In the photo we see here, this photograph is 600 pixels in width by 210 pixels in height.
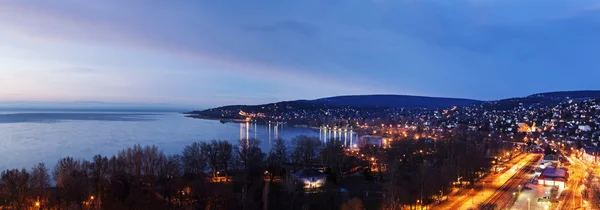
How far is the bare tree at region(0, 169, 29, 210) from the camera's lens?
46.5 feet

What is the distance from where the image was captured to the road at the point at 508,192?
17.0 m

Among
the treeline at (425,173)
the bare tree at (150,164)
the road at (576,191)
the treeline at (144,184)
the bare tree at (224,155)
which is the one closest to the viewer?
the treeline at (144,184)

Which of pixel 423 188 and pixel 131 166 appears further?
pixel 131 166

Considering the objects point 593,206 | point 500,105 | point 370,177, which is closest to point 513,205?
point 593,206

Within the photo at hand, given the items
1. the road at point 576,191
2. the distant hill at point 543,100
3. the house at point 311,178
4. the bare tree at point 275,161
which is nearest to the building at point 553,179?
the road at point 576,191

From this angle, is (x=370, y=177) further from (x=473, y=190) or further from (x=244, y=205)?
(x=244, y=205)

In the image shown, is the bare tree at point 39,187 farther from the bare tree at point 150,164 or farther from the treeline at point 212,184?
the bare tree at point 150,164

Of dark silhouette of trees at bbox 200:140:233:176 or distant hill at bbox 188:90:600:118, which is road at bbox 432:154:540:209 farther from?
distant hill at bbox 188:90:600:118

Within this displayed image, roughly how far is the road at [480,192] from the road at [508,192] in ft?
0.48

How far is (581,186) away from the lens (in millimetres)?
21688

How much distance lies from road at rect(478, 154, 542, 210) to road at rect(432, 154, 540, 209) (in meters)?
0.15

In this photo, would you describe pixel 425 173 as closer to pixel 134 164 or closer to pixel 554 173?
pixel 554 173

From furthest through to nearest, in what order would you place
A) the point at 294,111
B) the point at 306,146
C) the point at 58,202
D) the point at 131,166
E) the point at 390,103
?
the point at 390,103 < the point at 294,111 < the point at 306,146 < the point at 131,166 < the point at 58,202

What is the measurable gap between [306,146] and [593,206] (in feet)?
54.2
